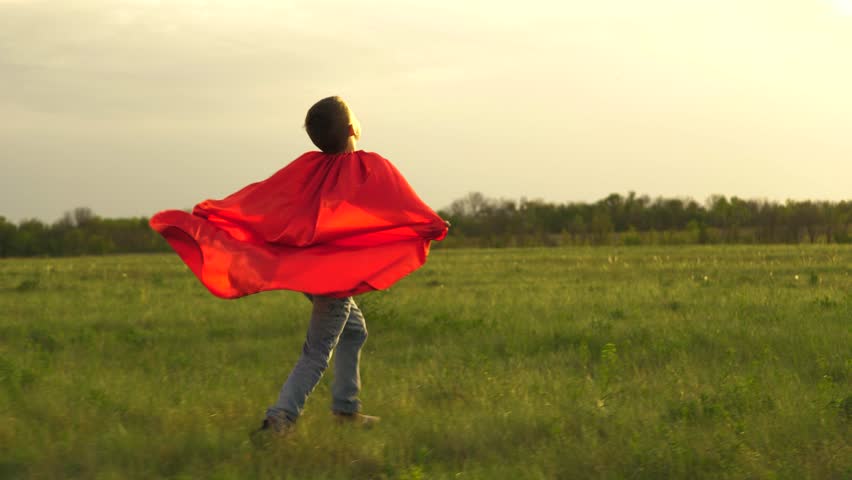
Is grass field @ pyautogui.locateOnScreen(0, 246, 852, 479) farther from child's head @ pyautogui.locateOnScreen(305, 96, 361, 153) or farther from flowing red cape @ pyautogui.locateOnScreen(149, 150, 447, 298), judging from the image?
child's head @ pyautogui.locateOnScreen(305, 96, 361, 153)

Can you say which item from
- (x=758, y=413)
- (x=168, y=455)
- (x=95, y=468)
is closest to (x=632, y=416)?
(x=758, y=413)

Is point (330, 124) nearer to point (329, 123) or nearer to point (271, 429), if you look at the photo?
point (329, 123)

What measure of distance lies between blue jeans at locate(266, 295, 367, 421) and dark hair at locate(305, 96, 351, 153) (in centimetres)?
94

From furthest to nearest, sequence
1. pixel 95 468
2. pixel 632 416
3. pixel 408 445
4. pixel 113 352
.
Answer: pixel 113 352, pixel 632 416, pixel 408 445, pixel 95 468

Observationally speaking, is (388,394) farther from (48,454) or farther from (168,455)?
(48,454)

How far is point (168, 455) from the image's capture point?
15.9 feet

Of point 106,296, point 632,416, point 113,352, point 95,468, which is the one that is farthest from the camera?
point 106,296

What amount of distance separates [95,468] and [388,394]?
2.30 meters

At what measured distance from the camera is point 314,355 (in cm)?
515

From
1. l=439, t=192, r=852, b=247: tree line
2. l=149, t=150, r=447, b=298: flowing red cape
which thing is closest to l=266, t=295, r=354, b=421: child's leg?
l=149, t=150, r=447, b=298: flowing red cape

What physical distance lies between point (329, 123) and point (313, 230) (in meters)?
0.67

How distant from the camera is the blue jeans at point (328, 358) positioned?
5062 millimetres

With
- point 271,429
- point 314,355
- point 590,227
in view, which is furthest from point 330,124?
point 590,227

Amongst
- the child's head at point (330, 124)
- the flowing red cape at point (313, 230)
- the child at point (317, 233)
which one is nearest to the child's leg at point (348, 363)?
the child at point (317, 233)
